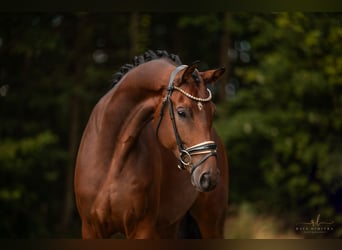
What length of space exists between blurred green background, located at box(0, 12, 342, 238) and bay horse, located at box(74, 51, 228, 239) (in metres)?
4.68

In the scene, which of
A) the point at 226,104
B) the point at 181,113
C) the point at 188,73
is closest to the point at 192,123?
the point at 181,113

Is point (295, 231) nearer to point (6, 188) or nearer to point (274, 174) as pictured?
point (274, 174)

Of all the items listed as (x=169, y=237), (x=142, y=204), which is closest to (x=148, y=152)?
(x=142, y=204)

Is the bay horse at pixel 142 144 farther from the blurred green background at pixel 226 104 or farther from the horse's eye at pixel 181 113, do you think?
the blurred green background at pixel 226 104

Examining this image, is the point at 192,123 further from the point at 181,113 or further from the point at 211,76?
the point at 211,76

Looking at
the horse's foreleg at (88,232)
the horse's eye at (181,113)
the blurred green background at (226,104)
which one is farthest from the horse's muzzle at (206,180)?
the blurred green background at (226,104)

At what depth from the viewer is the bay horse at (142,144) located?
3.46 meters

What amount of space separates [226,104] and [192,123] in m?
6.49

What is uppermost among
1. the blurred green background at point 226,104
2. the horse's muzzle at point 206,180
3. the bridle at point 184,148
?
the bridle at point 184,148

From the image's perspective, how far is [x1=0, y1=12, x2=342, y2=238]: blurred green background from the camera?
9195 millimetres

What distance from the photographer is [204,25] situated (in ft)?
36.0

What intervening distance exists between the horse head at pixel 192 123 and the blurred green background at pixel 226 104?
501 cm

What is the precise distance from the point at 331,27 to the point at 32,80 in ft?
16.1

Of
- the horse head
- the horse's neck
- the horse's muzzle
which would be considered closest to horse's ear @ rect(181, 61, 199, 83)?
the horse head
